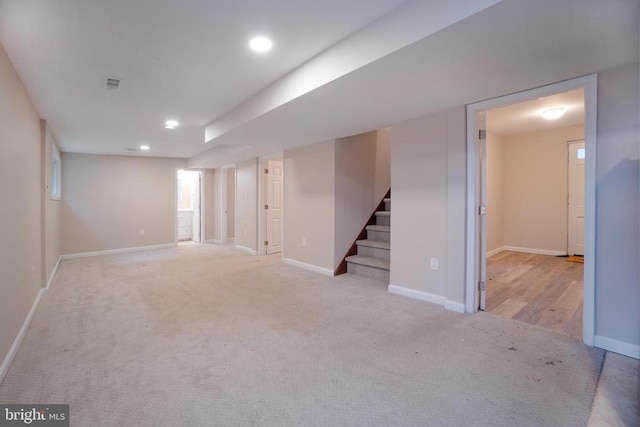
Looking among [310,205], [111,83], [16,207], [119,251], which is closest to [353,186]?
[310,205]

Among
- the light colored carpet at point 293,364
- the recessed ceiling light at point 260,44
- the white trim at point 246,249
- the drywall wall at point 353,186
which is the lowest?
the light colored carpet at point 293,364

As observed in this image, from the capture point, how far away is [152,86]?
116 inches

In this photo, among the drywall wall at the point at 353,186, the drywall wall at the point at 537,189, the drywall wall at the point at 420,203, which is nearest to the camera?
the drywall wall at the point at 420,203

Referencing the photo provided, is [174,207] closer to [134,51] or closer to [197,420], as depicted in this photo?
[134,51]

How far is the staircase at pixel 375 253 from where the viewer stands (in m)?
4.35

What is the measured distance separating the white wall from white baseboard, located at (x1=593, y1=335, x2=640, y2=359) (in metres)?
3.66

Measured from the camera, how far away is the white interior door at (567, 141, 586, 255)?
5.53 m

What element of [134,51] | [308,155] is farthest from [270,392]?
[308,155]

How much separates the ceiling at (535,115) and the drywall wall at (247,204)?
4.43 m

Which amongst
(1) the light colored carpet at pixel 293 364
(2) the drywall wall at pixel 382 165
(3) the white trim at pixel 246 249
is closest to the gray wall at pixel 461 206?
(1) the light colored carpet at pixel 293 364

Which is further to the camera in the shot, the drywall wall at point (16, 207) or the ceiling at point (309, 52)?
the drywall wall at point (16, 207)

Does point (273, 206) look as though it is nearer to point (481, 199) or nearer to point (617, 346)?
point (481, 199)

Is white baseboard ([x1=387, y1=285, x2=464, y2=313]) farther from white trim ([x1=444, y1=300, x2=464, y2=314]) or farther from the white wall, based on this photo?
the white wall

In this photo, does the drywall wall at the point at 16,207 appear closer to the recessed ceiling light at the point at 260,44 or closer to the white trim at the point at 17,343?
the white trim at the point at 17,343
